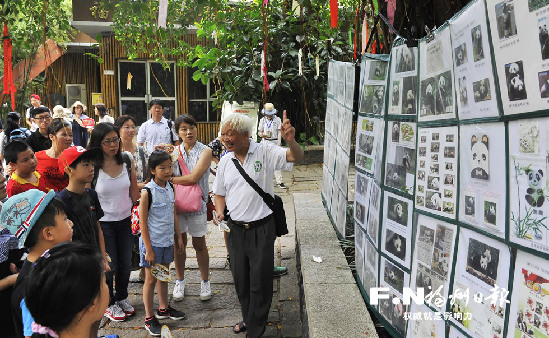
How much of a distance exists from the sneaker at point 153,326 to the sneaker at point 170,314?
0.16m

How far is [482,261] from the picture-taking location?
6.44 feet

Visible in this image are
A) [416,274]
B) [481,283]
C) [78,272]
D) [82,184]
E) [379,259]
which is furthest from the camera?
[82,184]

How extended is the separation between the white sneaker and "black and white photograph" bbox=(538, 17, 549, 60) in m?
3.90

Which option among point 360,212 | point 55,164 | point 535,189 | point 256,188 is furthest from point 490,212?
point 55,164

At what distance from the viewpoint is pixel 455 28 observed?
216 cm

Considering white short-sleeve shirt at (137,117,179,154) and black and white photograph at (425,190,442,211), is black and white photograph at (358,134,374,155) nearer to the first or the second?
black and white photograph at (425,190,442,211)

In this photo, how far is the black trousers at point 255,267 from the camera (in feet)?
12.3

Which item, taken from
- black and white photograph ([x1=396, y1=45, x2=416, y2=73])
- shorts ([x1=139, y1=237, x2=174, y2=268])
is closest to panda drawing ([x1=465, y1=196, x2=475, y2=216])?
black and white photograph ([x1=396, y1=45, x2=416, y2=73])

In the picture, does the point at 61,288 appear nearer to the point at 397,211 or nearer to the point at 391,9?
the point at 397,211

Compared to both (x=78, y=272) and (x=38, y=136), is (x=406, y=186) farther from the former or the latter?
(x=38, y=136)

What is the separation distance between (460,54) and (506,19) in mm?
376

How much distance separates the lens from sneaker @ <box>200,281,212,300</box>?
4.57 m

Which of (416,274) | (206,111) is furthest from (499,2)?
(206,111)

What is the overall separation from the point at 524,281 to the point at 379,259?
1430mm
